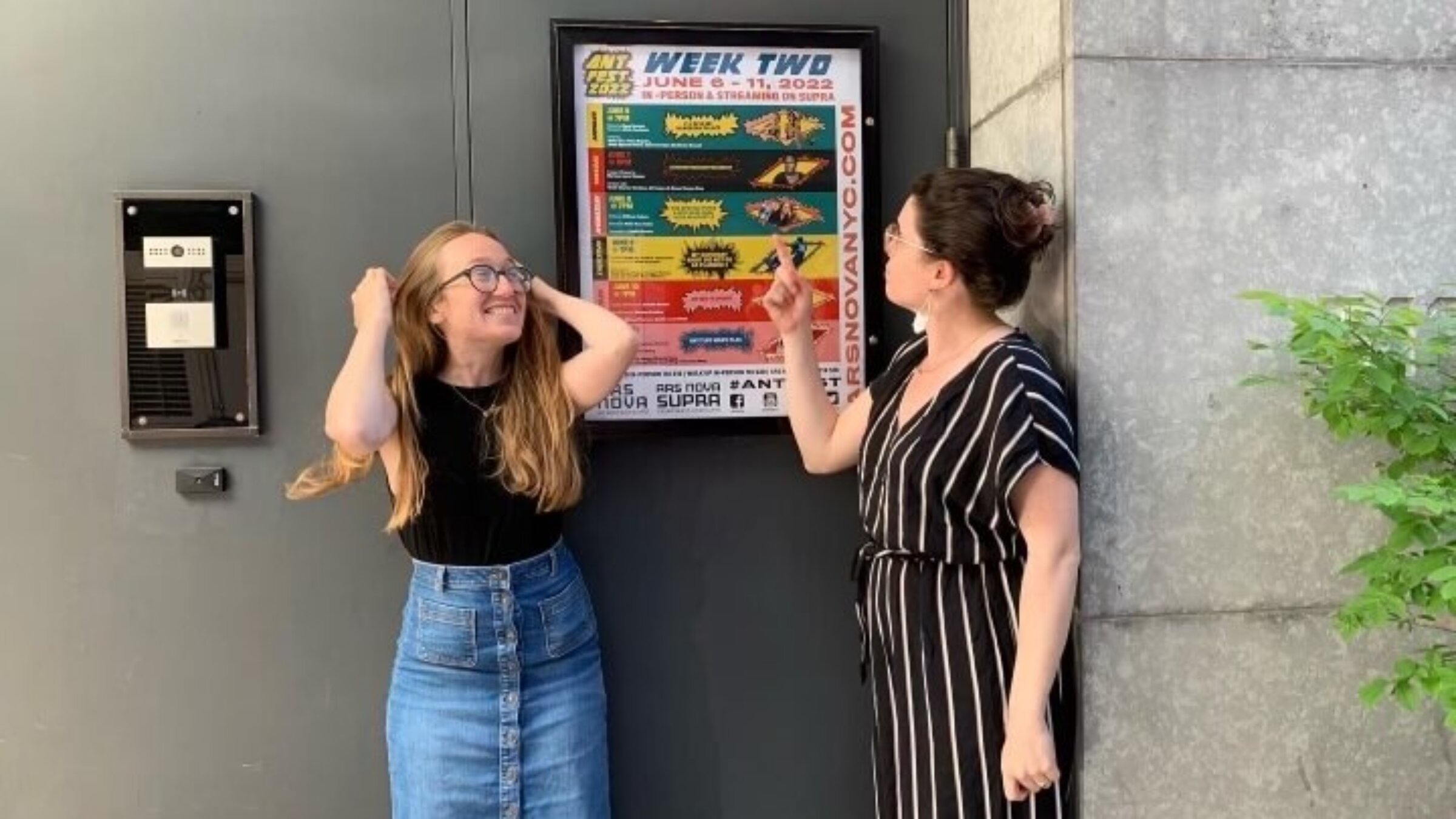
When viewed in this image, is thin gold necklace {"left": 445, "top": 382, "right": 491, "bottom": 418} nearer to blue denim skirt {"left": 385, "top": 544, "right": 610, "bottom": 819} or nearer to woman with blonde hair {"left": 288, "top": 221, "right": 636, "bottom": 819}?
woman with blonde hair {"left": 288, "top": 221, "right": 636, "bottom": 819}

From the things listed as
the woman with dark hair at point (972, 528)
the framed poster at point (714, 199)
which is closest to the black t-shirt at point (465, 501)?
the framed poster at point (714, 199)

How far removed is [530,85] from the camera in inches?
91.7

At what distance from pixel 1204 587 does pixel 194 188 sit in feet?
6.85

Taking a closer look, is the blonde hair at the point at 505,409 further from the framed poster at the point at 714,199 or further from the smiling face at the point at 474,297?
the framed poster at the point at 714,199

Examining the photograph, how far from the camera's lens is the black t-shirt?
2031mm

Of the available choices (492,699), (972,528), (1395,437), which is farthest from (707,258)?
(1395,437)

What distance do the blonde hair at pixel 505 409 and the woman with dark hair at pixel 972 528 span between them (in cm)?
56

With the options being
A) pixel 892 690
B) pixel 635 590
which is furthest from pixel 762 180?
pixel 892 690

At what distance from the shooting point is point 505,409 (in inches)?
81.5

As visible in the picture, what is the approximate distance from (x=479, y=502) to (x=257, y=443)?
1.93 ft

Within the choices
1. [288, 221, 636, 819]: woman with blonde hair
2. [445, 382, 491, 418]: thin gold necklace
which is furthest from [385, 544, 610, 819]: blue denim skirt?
[445, 382, 491, 418]: thin gold necklace

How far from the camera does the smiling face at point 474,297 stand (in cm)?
202

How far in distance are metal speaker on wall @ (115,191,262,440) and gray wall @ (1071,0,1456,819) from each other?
63.5 inches

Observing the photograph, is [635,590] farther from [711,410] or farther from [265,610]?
[265,610]
